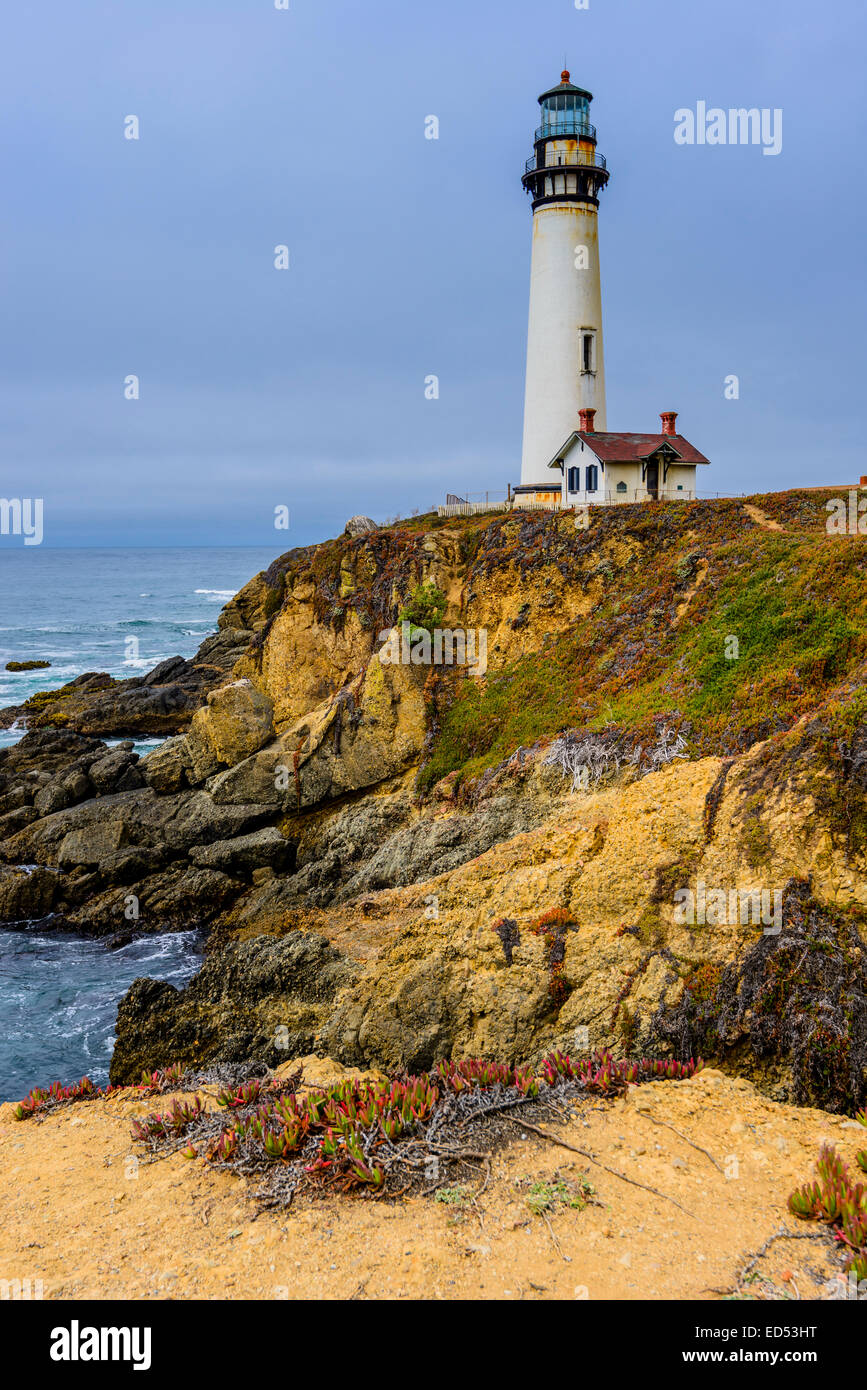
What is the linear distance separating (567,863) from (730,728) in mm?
4395

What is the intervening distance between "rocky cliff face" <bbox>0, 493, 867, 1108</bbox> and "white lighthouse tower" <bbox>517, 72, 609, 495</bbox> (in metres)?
7.58

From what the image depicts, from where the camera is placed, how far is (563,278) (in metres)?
36.2

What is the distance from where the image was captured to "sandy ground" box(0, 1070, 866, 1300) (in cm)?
729

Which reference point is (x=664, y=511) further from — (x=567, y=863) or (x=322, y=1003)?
(x=322, y=1003)

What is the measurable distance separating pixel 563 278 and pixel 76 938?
3179cm

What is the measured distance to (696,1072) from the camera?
10992 mm

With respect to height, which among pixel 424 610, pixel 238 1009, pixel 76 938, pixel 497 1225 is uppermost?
pixel 424 610

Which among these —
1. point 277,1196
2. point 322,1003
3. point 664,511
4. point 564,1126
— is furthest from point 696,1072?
point 664,511

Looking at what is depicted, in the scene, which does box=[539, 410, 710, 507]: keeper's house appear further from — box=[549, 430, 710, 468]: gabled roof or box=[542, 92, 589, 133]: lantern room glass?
box=[542, 92, 589, 133]: lantern room glass

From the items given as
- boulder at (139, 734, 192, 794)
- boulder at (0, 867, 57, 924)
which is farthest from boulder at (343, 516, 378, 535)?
boulder at (0, 867, 57, 924)

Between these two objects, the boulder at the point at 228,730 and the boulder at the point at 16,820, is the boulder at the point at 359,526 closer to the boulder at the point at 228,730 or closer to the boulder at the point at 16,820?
the boulder at the point at 228,730

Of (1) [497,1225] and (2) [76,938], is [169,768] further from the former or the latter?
(1) [497,1225]

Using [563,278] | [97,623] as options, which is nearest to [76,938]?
[563,278]

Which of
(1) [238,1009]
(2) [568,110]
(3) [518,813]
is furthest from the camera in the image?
(2) [568,110]
